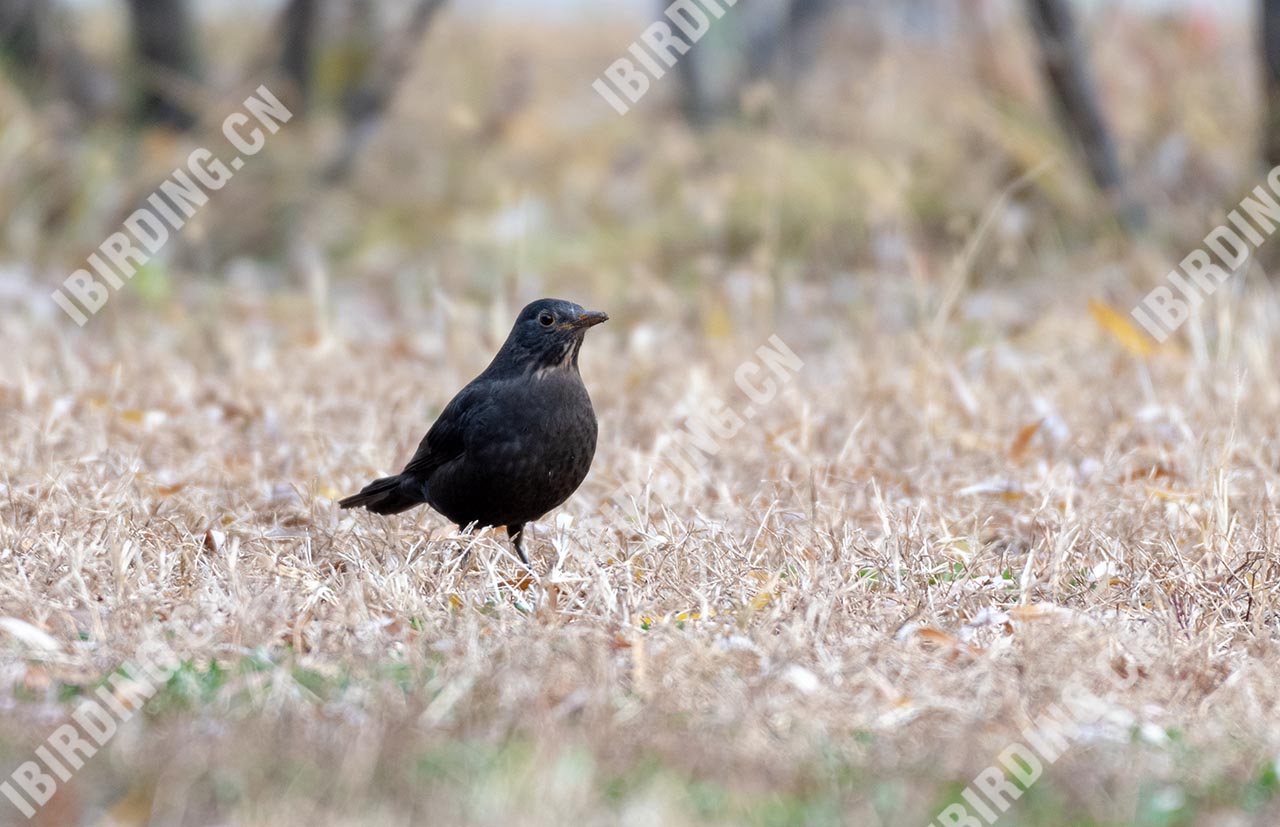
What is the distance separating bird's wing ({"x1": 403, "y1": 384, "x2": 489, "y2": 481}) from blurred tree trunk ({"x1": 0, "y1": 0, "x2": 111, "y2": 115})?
614 centimetres

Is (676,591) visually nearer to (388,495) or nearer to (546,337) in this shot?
(546,337)

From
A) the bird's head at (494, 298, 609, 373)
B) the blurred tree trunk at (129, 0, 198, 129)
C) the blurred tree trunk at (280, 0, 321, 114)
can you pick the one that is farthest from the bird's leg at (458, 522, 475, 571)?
the blurred tree trunk at (129, 0, 198, 129)

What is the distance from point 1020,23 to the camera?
29.5ft

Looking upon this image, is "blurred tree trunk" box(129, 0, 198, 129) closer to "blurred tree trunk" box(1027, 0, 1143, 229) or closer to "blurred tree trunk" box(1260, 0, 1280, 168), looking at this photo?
"blurred tree trunk" box(1027, 0, 1143, 229)

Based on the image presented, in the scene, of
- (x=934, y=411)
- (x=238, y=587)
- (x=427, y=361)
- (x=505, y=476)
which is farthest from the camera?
(x=427, y=361)

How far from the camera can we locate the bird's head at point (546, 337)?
14.0ft

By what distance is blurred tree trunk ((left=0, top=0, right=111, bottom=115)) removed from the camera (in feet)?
31.2

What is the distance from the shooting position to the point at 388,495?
14.4ft

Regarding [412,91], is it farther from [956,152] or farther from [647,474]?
[647,474]

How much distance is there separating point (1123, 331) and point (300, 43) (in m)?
5.60

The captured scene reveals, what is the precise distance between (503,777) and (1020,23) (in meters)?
7.51

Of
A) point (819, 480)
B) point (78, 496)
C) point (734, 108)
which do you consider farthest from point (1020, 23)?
point (78, 496)

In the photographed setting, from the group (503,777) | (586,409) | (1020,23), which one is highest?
(1020,23)

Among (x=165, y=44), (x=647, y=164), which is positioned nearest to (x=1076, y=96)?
(x=647, y=164)
